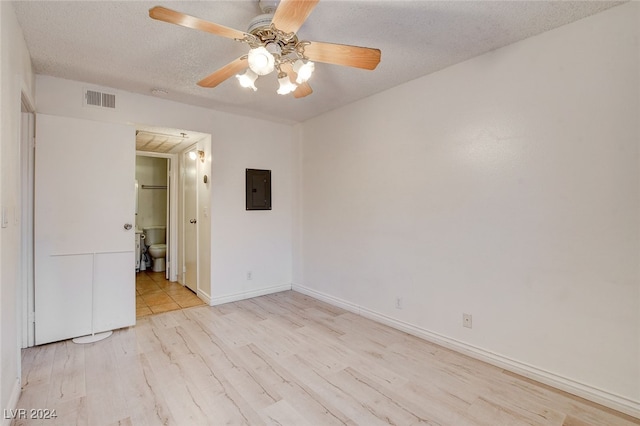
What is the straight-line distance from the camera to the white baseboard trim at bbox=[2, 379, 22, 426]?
1646 mm

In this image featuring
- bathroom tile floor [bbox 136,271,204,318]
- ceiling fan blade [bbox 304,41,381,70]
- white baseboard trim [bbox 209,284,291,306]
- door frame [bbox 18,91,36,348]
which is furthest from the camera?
white baseboard trim [bbox 209,284,291,306]

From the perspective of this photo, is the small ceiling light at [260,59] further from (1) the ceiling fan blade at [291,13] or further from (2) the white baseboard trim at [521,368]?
(2) the white baseboard trim at [521,368]

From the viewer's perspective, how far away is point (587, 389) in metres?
1.96

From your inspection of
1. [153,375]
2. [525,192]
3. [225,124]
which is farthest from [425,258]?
[225,124]

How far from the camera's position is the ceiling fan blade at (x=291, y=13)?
4.54ft

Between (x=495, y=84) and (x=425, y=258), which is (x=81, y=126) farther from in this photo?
(x=495, y=84)

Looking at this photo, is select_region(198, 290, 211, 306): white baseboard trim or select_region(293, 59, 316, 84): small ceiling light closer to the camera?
select_region(293, 59, 316, 84): small ceiling light

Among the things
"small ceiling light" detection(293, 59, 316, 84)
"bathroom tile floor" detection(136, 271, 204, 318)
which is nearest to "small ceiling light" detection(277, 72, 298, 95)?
"small ceiling light" detection(293, 59, 316, 84)

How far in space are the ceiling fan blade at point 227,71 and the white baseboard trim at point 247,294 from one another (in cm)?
258

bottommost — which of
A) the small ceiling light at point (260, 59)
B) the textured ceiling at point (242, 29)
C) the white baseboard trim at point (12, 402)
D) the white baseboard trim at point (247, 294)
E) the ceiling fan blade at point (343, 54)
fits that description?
the white baseboard trim at point (12, 402)

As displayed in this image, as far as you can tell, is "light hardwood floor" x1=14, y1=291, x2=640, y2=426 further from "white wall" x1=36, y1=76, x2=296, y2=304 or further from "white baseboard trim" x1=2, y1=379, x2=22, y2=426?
"white wall" x1=36, y1=76, x2=296, y2=304

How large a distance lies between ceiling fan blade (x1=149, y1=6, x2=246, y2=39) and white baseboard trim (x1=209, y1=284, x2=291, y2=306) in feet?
9.97

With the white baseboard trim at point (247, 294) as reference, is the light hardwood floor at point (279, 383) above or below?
below

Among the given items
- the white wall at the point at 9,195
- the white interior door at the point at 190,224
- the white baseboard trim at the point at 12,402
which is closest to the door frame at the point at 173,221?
the white interior door at the point at 190,224
